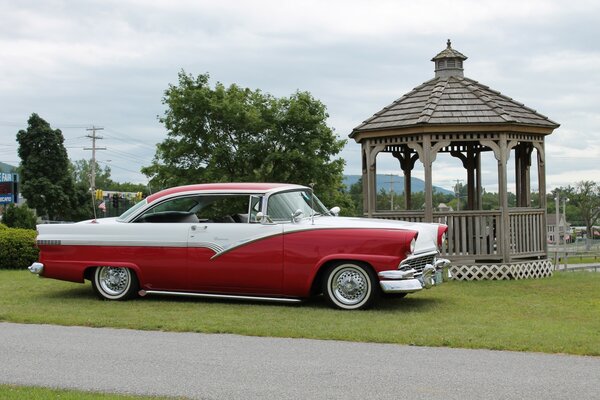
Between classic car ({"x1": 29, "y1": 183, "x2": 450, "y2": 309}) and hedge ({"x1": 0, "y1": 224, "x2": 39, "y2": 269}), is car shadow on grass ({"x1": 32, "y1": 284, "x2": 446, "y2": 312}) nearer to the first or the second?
classic car ({"x1": 29, "y1": 183, "x2": 450, "y2": 309})

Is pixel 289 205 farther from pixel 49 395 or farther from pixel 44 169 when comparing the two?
pixel 44 169

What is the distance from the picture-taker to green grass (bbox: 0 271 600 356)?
7973mm

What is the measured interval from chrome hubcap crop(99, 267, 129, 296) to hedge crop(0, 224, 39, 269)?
6175 millimetres

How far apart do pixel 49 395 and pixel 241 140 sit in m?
22.3

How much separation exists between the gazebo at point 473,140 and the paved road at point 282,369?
8140mm

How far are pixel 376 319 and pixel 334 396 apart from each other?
12.2 ft

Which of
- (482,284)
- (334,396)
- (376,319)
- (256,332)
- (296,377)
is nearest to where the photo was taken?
(334,396)

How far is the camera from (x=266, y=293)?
1059 cm

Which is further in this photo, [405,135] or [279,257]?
[405,135]

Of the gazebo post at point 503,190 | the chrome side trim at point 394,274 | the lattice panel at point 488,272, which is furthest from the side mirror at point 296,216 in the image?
the gazebo post at point 503,190

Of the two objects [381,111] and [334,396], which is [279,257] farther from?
[381,111]

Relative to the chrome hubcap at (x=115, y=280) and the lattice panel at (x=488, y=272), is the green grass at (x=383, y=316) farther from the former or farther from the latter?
the lattice panel at (x=488, y=272)

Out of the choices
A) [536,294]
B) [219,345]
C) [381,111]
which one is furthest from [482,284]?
[219,345]

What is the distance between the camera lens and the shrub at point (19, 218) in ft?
72.8
